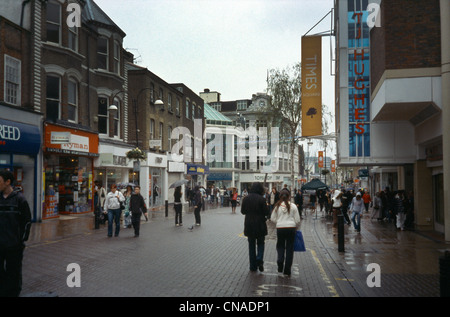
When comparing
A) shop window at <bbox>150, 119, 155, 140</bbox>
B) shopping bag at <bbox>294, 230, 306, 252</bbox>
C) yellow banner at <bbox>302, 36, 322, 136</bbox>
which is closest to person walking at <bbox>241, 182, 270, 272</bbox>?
shopping bag at <bbox>294, 230, 306, 252</bbox>

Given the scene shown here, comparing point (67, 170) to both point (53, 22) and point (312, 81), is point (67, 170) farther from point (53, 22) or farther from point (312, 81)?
point (312, 81)

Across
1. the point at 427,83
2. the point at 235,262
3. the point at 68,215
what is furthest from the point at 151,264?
the point at 68,215

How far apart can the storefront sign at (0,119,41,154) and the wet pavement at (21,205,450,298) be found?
3.47m

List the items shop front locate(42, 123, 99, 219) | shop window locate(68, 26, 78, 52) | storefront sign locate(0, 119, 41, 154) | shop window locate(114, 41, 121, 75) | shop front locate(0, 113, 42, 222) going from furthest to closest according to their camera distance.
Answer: shop window locate(114, 41, 121, 75)
shop window locate(68, 26, 78, 52)
shop front locate(42, 123, 99, 219)
shop front locate(0, 113, 42, 222)
storefront sign locate(0, 119, 41, 154)

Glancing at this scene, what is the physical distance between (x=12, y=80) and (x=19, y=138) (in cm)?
255

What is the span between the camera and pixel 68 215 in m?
20.3

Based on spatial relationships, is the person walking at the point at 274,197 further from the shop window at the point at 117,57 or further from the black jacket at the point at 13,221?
the black jacket at the point at 13,221

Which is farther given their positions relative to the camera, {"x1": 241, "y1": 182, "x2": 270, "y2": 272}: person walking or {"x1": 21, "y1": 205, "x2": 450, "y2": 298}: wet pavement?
{"x1": 241, "y1": 182, "x2": 270, "y2": 272}: person walking

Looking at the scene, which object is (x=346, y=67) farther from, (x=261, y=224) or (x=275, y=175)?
(x=275, y=175)

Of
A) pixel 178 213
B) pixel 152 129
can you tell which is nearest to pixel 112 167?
pixel 152 129

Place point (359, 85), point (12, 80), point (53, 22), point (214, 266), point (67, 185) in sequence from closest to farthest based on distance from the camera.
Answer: point (214, 266) < point (12, 80) < point (359, 85) < point (53, 22) < point (67, 185)

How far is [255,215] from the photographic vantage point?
27.4 ft

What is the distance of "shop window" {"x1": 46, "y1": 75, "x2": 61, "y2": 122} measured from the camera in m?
18.7

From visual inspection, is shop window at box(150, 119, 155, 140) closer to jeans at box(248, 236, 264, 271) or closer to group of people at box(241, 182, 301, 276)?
group of people at box(241, 182, 301, 276)
